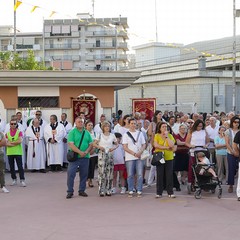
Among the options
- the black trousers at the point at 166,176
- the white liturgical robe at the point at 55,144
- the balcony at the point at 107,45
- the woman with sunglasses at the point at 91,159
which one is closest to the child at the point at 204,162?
the black trousers at the point at 166,176

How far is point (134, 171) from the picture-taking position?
1177 centimetres

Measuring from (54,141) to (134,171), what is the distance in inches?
216

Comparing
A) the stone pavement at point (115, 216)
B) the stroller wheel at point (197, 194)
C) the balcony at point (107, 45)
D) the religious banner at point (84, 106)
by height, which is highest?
the balcony at point (107, 45)

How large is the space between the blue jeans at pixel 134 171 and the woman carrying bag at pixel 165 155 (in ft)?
1.61

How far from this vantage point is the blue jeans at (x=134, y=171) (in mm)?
11656

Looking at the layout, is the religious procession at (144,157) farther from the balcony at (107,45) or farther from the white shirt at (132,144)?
the balcony at (107,45)

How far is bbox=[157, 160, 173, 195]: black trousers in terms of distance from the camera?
11.3 m

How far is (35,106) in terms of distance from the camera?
18.0m

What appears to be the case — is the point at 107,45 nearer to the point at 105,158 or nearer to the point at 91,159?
the point at 91,159

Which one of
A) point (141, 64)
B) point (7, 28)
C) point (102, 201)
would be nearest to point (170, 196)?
point (102, 201)

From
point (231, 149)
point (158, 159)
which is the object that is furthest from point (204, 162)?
point (158, 159)

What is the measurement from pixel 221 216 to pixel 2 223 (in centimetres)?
379

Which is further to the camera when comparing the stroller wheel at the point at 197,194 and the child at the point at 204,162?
the child at the point at 204,162

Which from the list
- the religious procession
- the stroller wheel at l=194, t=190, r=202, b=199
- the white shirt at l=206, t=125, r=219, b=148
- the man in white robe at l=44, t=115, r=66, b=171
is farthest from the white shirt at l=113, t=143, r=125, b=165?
the man in white robe at l=44, t=115, r=66, b=171
